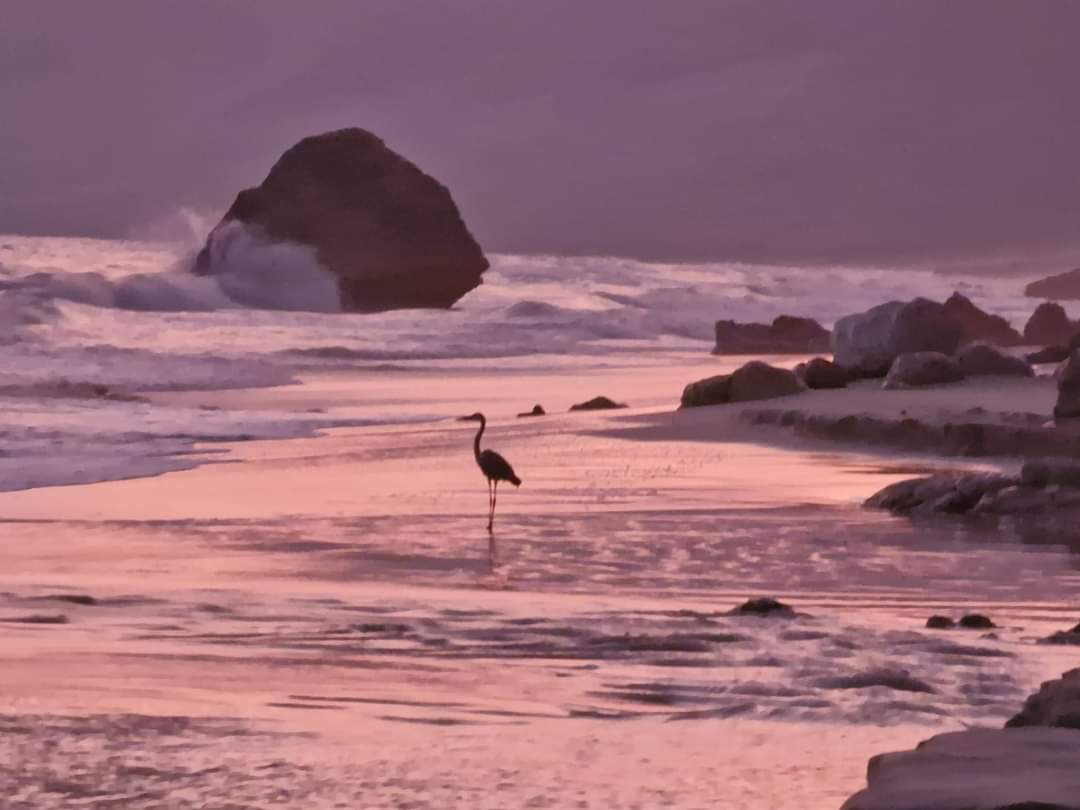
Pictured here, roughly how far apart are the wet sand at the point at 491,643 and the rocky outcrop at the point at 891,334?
10723 millimetres

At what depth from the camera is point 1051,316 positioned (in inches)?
2094

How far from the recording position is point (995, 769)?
4340 millimetres

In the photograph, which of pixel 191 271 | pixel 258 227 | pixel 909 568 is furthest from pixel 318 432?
pixel 258 227

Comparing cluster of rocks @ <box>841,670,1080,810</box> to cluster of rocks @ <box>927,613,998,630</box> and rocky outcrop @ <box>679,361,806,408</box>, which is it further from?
rocky outcrop @ <box>679,361,806,408</box>

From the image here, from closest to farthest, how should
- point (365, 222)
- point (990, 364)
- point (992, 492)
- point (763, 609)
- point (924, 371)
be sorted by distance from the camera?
point (763, 609) < point (992, 492) < point (924, 371) < point (990, 364) < point (365, 222)

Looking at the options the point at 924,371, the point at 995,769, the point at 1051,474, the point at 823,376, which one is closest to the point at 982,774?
the point at 995,769

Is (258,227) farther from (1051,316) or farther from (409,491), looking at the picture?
(409,491)

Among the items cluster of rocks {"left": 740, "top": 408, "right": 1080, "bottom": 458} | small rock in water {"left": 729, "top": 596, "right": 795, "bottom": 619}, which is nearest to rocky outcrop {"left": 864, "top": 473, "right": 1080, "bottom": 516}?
cluster of rocks {"left": 740, "top": 408, "right": 1080, "bottom": 458}

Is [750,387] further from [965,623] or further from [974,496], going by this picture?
[965,623]

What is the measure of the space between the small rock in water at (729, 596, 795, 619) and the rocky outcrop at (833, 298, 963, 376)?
16.9 m

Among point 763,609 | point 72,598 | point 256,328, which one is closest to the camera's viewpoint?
point 763,609

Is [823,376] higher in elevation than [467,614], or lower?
higher

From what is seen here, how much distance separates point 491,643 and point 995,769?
3458mm

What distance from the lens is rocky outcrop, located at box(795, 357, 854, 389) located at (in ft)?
78.1
